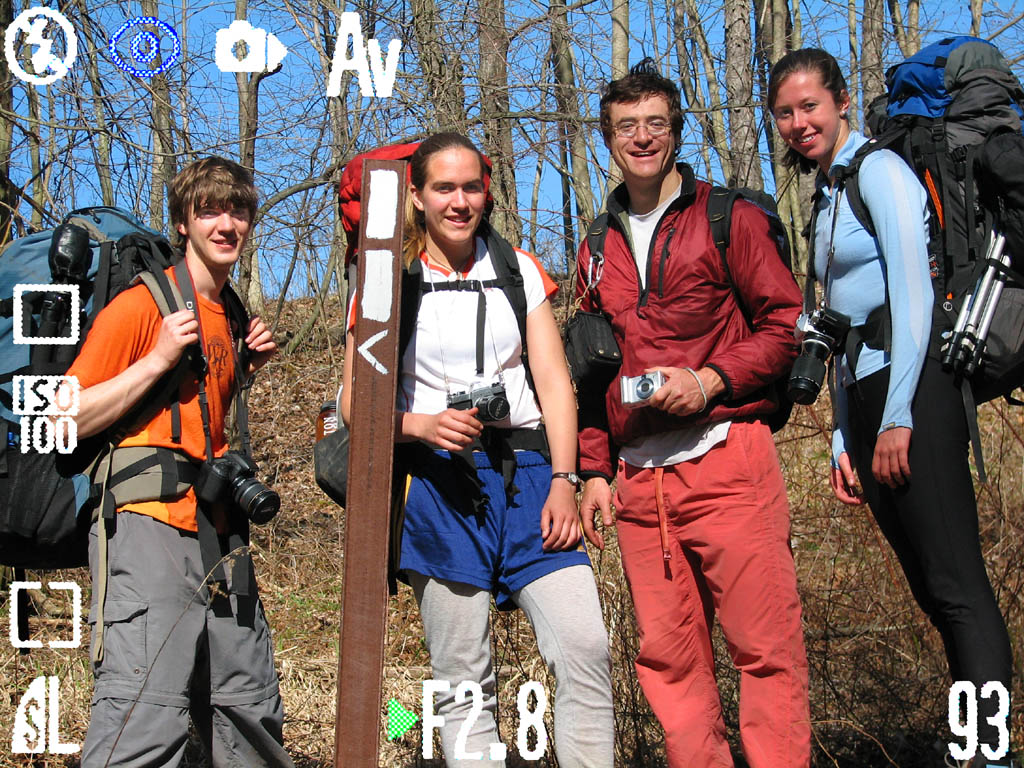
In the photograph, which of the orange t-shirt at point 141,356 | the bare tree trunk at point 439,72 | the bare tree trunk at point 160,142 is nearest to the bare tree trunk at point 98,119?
the bare tree trunk at point 160,142

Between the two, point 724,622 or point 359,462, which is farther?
point 724,622

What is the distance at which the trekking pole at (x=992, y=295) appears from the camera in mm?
A: 2773

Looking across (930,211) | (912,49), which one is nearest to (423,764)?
(930,211)

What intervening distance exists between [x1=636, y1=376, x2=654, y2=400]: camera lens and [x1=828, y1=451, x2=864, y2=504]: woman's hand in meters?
0.68

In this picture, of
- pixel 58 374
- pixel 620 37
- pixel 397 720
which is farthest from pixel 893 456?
pixel 620 37

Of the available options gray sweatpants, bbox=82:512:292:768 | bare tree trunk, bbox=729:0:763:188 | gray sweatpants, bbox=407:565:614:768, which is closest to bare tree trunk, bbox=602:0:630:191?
bare tree trunk, bbox=729:0:763:188

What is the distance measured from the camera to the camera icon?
6.08m

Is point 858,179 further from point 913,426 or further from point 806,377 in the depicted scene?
point 913,426

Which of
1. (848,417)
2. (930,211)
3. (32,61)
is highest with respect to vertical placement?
(32,61)

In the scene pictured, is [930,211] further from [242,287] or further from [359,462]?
[242,287]

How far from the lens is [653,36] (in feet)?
19.2

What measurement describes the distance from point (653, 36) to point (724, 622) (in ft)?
12.9

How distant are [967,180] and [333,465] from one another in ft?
6.36

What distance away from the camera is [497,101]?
574cm
